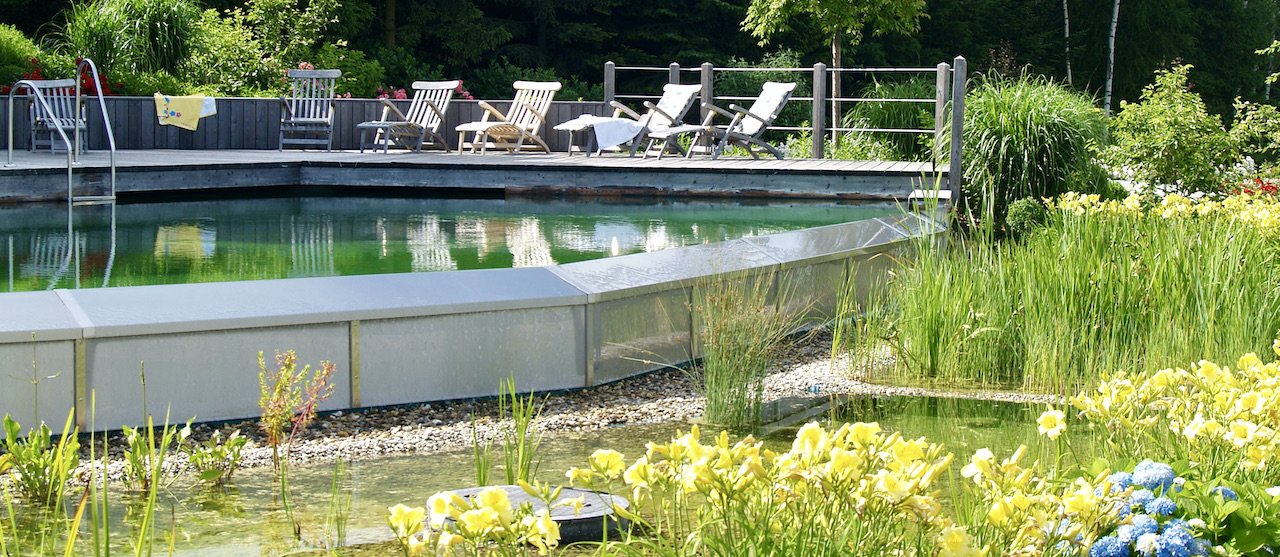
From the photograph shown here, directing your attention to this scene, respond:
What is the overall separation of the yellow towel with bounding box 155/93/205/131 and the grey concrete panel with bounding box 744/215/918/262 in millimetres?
7114

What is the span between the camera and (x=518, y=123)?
12.0m

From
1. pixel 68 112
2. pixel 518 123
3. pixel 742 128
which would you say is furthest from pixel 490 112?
pixel 68 112

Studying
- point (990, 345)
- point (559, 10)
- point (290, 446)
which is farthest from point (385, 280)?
point (559, 10)

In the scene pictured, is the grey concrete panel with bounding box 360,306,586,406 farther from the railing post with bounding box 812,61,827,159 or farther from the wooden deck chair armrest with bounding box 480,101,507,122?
the wooden deck chair armrest with bounding box 480,101,507,122

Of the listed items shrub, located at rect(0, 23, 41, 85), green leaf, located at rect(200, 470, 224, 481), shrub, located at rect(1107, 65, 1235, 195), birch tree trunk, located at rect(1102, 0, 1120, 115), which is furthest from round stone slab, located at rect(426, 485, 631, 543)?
birch tree trunk, located at rect(1102, 0, 1120, 115)

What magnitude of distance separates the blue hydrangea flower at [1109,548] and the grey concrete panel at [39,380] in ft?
9.64

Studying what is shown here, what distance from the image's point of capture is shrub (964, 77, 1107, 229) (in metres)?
9.23

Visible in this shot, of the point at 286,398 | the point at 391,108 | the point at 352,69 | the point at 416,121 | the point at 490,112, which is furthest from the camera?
the point at 352,69

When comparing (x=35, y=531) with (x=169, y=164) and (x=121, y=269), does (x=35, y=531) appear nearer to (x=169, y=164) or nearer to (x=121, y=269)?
(x=121, y=269)

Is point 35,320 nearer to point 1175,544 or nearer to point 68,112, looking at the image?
point 1175,544

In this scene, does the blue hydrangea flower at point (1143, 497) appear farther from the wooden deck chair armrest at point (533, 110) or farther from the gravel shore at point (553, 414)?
the wooden deck chair armrest at point (533, 110)

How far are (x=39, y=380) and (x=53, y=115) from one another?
6491mm

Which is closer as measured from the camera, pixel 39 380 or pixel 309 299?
pixel 39 380

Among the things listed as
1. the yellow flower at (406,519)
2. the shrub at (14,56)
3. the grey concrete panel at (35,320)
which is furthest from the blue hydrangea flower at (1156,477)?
the shrub at (14,56)
